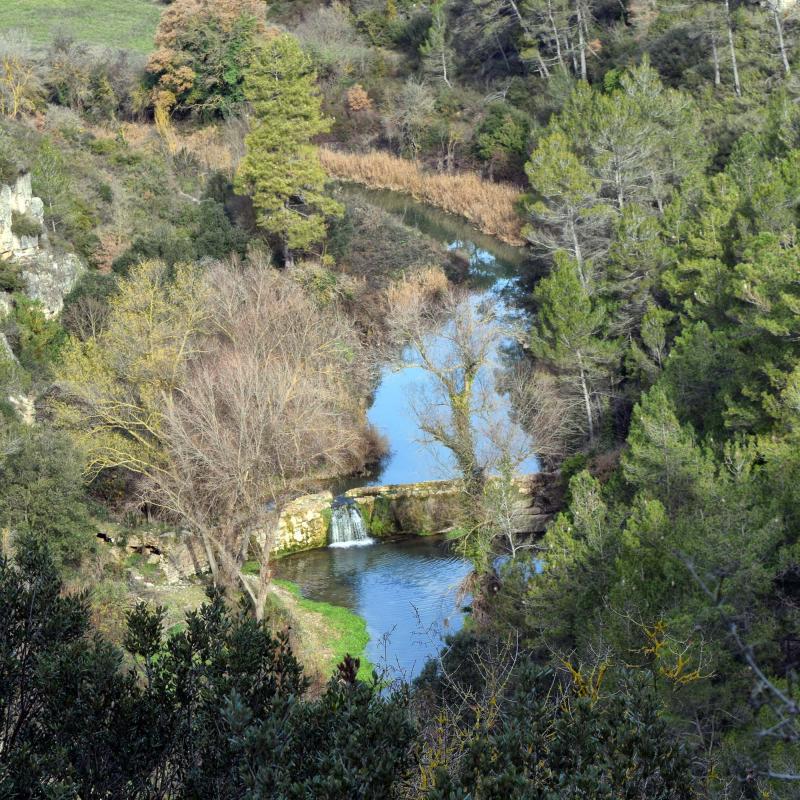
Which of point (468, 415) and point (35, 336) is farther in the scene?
point (35, 336)

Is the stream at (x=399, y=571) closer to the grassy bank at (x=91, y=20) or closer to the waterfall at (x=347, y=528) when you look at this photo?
the waterfall at (x=347, y=528)

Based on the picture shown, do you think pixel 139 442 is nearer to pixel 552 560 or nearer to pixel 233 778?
pixel 552 560

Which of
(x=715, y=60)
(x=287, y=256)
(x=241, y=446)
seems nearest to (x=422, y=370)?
(x=287, y=256)

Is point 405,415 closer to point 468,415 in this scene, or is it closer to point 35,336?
Answer: point 468,415

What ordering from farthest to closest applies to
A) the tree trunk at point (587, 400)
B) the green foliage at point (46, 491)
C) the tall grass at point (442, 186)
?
the tall grass at point (442, 186) < the tree trunk at point (587, 400) < the green foliage at point (46, 491)

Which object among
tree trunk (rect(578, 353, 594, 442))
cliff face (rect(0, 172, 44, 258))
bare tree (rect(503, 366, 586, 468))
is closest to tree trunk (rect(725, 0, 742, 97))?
tree trunk (rect(578, 353, 594, 442))

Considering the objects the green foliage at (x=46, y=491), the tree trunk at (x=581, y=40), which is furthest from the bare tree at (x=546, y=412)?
the tree trunk at (x=581, y=40)

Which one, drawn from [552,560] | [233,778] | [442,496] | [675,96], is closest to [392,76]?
[675,96]

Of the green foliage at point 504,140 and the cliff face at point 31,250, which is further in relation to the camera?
the green foliage at point 504,140
